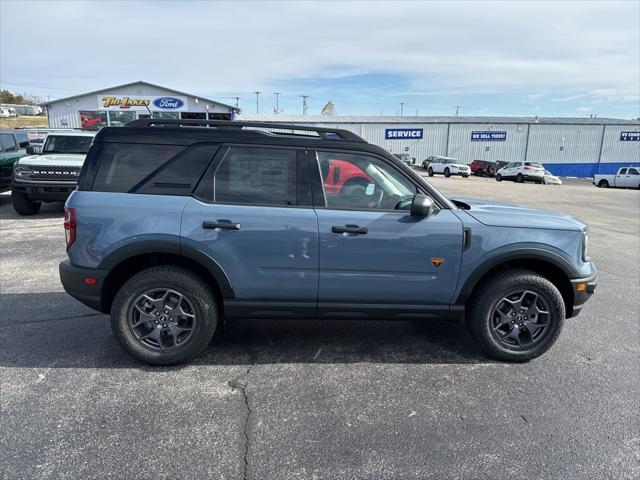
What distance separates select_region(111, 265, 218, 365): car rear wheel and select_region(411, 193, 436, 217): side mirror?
68.3 inches

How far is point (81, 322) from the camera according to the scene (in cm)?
426

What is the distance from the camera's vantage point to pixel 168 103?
28.5 metres

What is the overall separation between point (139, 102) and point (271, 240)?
29.6m

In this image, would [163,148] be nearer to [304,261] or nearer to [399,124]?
[304,261]

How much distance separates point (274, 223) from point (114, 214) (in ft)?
3.98

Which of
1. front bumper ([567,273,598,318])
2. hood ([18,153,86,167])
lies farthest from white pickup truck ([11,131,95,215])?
front bumper ([567,273,598,318])

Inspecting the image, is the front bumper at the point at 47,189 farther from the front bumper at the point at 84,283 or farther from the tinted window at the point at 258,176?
the tinted window at the point at 258,176

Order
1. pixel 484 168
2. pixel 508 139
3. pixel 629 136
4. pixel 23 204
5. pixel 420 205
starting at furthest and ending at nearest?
pixel 629 136 < pixel 508 139 < pixel 484 168 < pixel 23 204 < pixel 420 205

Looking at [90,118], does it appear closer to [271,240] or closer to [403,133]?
[271,240]

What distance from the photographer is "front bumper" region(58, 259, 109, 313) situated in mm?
3309

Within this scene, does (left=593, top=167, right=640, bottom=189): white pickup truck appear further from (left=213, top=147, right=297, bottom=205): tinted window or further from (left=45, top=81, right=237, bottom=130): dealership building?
(left=213, top=147, right=297, bottom=205): tinted window

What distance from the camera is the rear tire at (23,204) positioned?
9578 mm

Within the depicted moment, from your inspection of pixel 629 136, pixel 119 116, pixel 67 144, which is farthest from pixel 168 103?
pixel 629 136

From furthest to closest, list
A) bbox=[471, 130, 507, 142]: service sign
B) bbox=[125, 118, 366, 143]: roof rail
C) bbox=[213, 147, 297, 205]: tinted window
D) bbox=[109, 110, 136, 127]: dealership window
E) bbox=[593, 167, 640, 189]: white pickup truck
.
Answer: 1. bbox=[471, 130, 507, 142]: service sign
2. bbox=[593, 167, 640, 189]: white pickup truck
3. bbox=[109, 110, 136, 127]: dealership window
4. bbox=[125, 118, 366, 143]: roof rail
5. bbox=[213, 147, 297, 205]: tinted window
